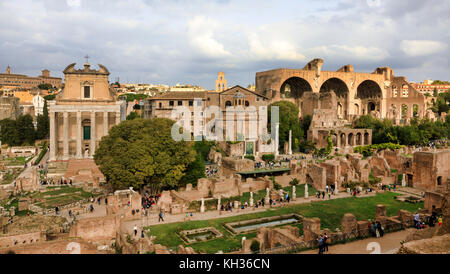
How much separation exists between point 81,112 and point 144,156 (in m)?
20.6

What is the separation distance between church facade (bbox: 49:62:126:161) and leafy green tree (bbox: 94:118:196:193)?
44.9 ft

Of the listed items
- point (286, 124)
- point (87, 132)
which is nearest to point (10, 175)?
point (87, 132)

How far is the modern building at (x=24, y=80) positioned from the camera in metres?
122

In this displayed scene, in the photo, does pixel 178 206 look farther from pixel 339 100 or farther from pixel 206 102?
pixel 339 100

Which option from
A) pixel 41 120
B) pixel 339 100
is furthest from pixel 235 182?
pixel 339 100

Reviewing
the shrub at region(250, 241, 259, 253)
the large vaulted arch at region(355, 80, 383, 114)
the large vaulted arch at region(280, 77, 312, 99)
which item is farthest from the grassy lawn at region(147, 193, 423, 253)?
the large vaulted arch at region(355, 80, 383, 114)

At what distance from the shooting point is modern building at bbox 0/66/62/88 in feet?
400

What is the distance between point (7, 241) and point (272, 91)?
53418 millimetres

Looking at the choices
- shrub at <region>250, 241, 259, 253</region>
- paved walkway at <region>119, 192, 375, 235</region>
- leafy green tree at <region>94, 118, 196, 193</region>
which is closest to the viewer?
shrub at <region>250, 241, 259, 253</region>

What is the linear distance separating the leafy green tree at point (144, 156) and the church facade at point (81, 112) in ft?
44.9

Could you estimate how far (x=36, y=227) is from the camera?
68.0ft

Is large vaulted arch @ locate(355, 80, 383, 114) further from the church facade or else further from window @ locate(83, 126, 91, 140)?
window @ locate(83, 126, 91, 140)

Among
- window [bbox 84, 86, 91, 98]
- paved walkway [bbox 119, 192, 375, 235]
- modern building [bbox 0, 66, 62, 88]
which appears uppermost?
modern building [bbox 0, 66, 62, 88]

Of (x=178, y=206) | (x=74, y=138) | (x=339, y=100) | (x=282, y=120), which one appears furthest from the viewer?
(x=339, y=100)
